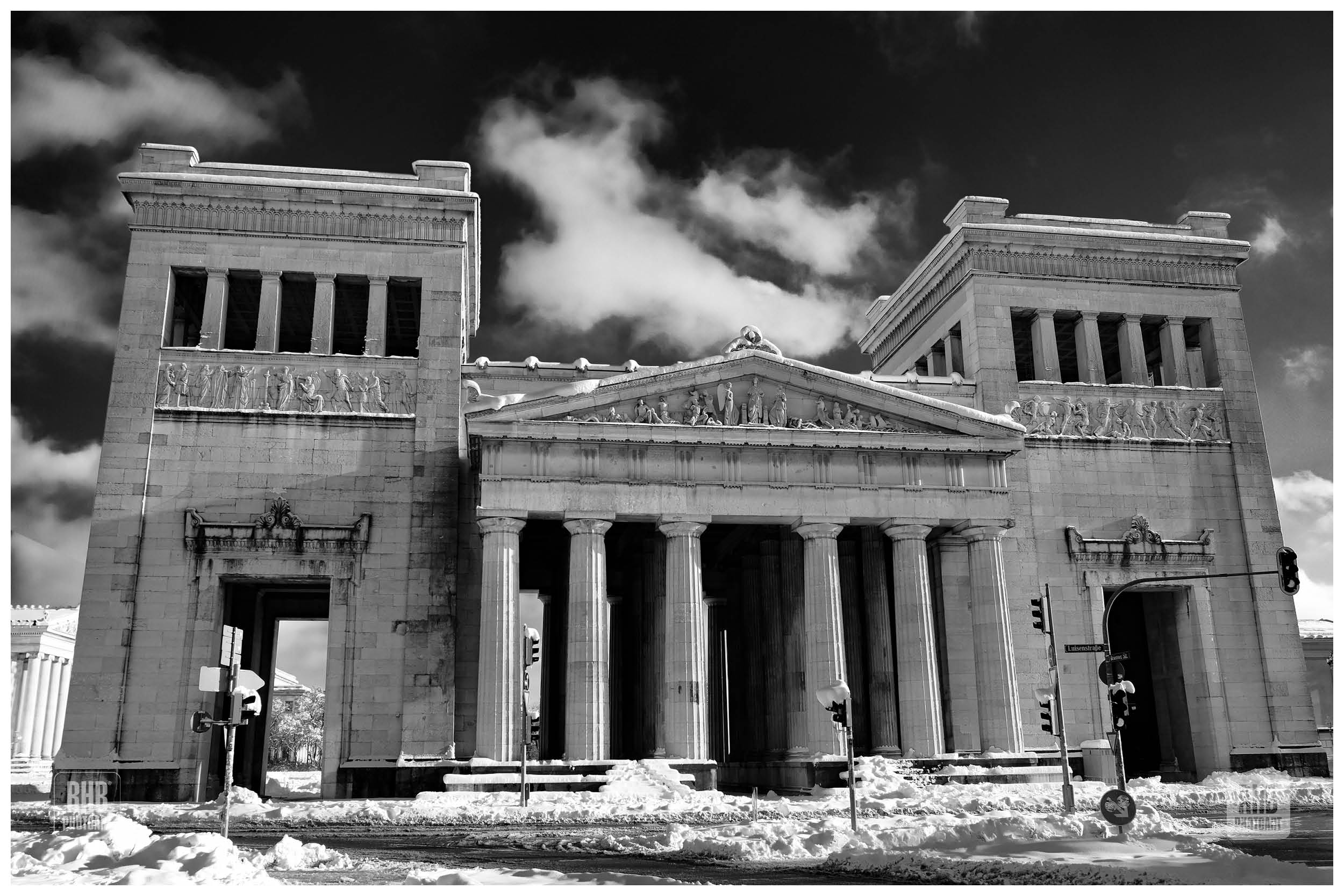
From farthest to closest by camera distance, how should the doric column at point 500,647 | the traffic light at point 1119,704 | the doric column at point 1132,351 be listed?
the doric column at point 1132,351 → the doric column at point 500,647 → the traffic light at point 1119,704

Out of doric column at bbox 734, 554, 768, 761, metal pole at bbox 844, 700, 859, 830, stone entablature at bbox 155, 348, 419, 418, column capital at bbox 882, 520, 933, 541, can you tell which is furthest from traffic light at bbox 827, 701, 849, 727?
stone entablature at bbox 155, 348, 419, 418

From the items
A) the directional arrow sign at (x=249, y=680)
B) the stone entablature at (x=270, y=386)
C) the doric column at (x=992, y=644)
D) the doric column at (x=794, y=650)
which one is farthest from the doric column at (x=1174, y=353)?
the directional arrow sign at (x=249, y=680)

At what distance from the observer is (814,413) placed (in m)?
40.2

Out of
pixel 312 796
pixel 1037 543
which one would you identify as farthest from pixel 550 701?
pixel 1037 543

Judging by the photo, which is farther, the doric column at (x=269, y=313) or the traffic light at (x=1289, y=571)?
the doric column at (x=269, y=313)

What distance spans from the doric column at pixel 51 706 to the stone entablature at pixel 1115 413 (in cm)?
6794

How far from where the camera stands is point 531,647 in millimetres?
33750

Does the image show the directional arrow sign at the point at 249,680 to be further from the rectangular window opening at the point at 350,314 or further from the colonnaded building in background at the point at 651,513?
the rectangular window opening at the point at 350,314

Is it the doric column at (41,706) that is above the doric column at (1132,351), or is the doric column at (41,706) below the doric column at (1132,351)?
below

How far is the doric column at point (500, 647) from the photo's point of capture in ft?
118

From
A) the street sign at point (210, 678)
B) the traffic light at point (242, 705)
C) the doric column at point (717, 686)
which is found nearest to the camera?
the street sign at point (210, 678)

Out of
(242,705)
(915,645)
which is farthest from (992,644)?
(242,705)

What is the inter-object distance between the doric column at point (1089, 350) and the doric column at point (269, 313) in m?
31.8

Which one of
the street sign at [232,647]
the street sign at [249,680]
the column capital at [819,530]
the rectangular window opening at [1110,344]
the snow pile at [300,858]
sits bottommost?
the snow pile at [300,858]
